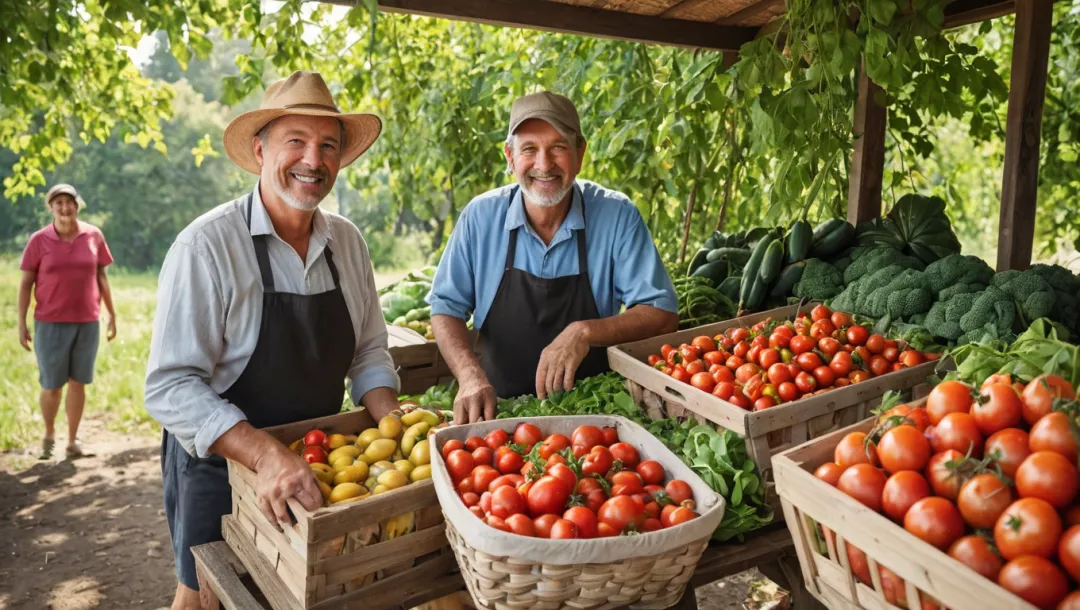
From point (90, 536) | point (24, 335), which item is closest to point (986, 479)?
point (90, 536)

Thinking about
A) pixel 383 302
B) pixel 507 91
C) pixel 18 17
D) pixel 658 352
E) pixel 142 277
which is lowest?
pixel 142 277

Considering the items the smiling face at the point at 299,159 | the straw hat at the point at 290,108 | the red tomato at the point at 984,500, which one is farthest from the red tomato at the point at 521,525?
the straw hat at the point at 290,108

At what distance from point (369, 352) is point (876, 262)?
93.1 inches

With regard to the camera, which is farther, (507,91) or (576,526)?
(507,91)

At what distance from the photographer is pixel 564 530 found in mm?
1704

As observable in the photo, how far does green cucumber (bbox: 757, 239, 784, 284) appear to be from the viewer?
4004 millimetres

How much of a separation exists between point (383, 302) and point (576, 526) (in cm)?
418

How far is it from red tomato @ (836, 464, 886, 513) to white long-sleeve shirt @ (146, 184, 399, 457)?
161 centimetres

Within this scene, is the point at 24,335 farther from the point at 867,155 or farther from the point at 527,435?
the point at 867,155

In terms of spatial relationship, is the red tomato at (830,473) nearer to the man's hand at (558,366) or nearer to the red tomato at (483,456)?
the red tomato at (483,456)

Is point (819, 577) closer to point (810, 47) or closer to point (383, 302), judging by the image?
point (810, 47)

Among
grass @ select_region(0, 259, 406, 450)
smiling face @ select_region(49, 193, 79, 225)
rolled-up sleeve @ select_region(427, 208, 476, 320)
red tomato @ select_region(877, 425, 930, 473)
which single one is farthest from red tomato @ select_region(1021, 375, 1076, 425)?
grass @ select_region(0, 259, 406, 450)

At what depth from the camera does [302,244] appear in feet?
8.86

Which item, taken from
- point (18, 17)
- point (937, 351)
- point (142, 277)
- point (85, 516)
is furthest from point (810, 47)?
point (142, 277)
